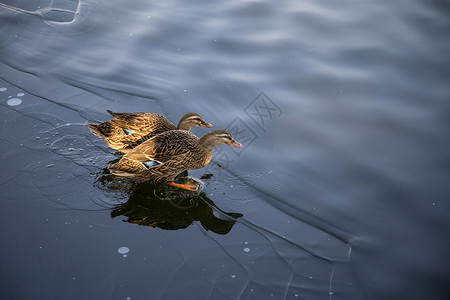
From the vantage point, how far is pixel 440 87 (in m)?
6.29

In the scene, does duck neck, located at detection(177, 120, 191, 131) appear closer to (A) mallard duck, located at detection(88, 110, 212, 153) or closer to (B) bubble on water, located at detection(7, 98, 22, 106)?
(A) mallard duck, located at detection(88, 110, 212, 153)

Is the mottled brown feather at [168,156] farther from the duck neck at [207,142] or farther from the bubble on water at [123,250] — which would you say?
the bubble on water at [123,250]

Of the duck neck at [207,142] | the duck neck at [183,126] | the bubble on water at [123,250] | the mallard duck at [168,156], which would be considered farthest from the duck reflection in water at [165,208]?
the duck neck at [183,126]

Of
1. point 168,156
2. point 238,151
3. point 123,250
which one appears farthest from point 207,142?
point 123,250

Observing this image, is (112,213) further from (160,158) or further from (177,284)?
(177,284)

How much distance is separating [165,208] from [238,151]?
134 centimetres

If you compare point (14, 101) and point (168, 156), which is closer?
point (168, 156)

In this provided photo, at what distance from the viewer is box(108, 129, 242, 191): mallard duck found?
478 cm

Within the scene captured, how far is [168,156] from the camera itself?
4.89 metres

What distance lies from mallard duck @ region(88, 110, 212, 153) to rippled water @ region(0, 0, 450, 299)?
0.85ft

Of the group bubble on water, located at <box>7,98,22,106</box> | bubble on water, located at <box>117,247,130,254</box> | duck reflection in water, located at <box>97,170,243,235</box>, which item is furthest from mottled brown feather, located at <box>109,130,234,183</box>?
bubble on water, located at <box>7,98,22,106</box>

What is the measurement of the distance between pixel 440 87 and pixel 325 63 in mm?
1681

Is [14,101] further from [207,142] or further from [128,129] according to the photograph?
[207,142]

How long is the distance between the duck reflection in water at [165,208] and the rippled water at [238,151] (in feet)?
0.06
